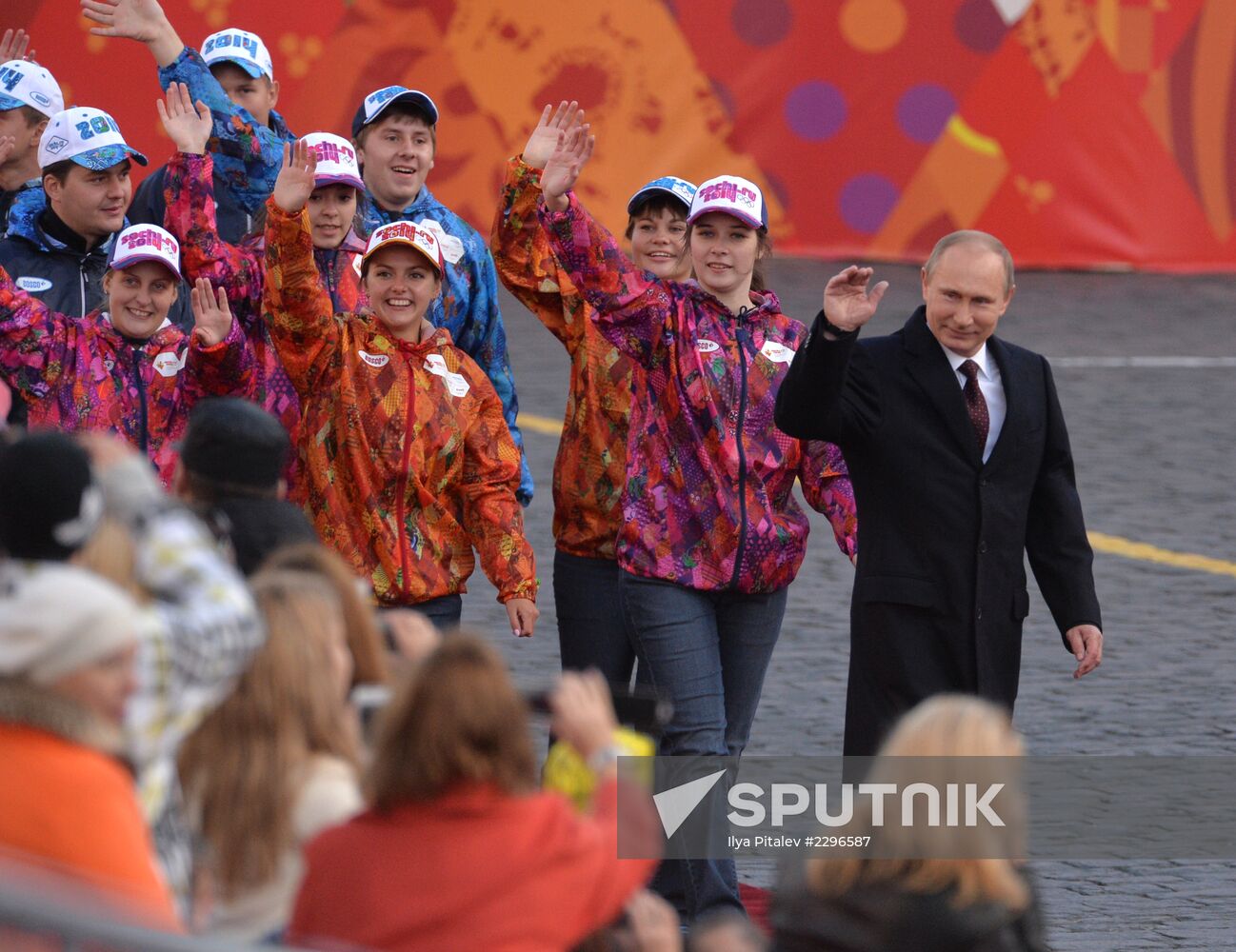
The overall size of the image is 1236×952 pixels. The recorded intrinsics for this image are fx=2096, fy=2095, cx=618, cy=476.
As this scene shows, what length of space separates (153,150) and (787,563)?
11.9 m

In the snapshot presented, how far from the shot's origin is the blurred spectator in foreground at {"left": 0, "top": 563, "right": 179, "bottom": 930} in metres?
3.00

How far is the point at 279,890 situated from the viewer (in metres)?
3.52

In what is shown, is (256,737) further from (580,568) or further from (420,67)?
(420,67)

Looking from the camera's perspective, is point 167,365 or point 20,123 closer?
point 167,365

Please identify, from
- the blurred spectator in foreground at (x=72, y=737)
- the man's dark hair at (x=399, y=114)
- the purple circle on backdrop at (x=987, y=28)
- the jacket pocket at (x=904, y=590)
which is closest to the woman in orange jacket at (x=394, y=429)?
the man's dark hair at (x=399, y=114)

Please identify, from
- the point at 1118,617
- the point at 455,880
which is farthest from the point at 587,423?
the point at 1118,617

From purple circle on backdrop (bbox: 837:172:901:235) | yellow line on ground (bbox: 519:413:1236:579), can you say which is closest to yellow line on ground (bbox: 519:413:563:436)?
yellow line on ground (bbox: 519:413:1236:579)

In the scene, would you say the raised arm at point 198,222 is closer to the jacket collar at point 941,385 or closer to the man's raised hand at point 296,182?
the man's raised hand at point 296,182

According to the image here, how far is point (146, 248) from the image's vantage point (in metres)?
6.14

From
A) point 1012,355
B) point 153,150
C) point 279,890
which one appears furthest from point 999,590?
point 153,150

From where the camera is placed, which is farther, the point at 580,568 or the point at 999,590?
the point at 580,568

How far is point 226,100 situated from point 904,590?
10.6 feet

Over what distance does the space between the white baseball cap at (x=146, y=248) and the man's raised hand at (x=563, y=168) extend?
3.72 ft

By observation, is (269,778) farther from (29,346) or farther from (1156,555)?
(1156,555)
